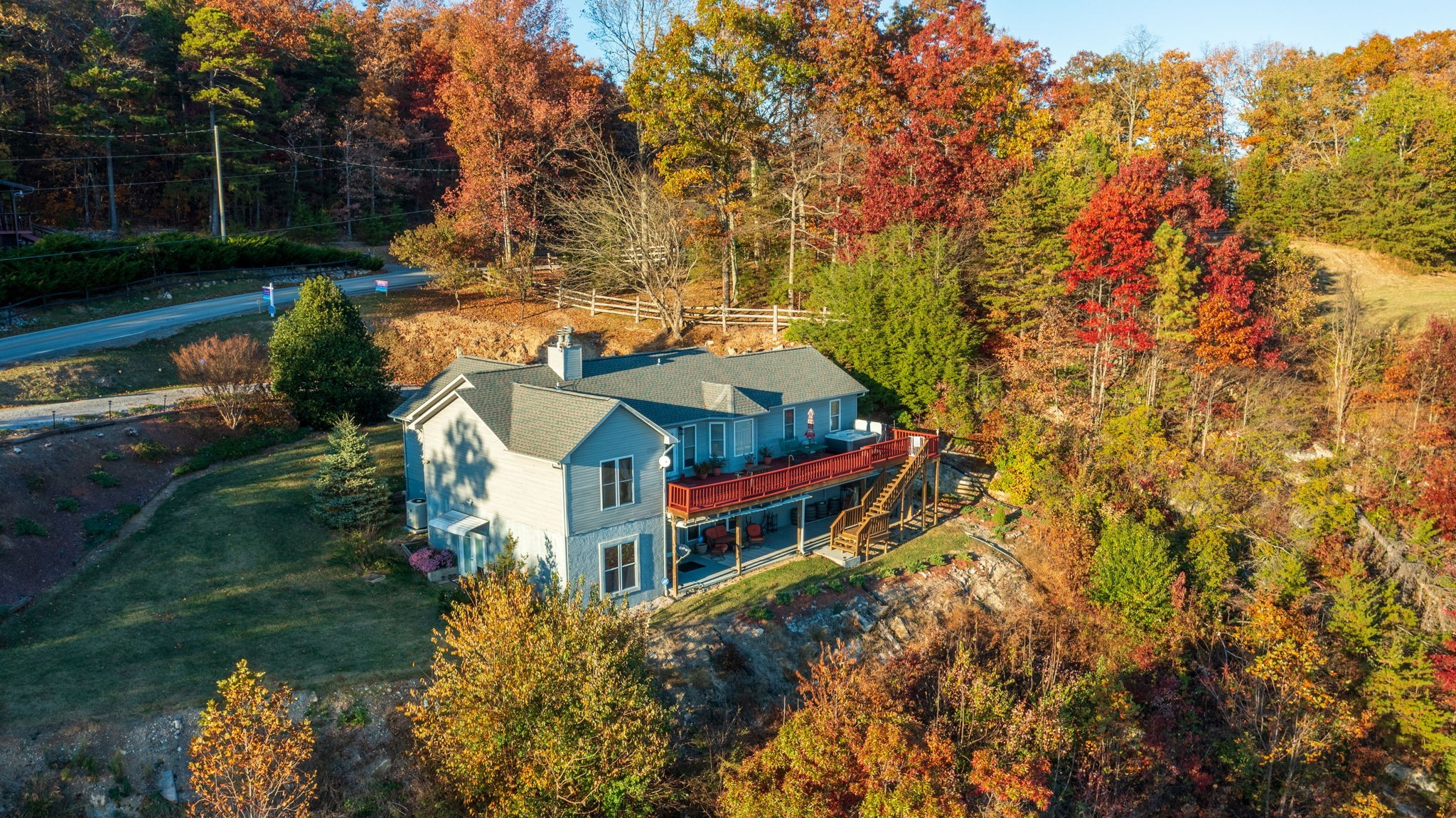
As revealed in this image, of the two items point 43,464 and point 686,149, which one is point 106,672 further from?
point 686,149

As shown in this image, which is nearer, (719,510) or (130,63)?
(719,510)

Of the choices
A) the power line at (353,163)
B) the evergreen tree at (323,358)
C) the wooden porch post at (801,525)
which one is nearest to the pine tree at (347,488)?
the evergreen tree at (323,358)

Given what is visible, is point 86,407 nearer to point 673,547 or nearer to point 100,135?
point 673,547

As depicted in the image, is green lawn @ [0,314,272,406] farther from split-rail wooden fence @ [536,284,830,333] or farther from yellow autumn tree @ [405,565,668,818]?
yellow autumn tree @ [405,565,668,818]

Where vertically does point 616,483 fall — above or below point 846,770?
above

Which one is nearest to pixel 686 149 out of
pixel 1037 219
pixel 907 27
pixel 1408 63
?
pixel 907 27

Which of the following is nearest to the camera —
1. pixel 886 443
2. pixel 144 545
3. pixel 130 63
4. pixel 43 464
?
pixel 144 545

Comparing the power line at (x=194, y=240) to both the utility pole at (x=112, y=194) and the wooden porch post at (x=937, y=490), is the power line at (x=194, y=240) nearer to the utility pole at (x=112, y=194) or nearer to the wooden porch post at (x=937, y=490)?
the utility pole at (x=112, y=194)

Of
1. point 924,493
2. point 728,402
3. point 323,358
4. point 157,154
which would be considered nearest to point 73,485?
point 323,358
